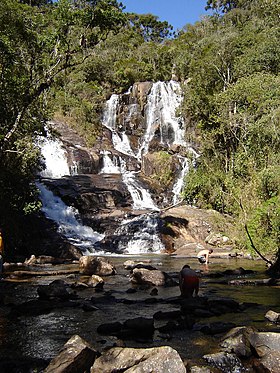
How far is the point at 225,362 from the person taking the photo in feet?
22.0

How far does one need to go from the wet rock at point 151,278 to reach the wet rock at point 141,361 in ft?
28.2

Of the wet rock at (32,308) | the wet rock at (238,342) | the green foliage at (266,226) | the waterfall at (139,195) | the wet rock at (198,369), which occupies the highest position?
the waterfall at (139,195)

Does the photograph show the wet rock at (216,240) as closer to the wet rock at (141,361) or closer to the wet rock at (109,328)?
the wet rock at (109,328)

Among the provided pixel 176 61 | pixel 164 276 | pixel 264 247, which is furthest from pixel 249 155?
pixel 176 61

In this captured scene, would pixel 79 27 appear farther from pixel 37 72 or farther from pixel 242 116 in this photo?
pixel 242 116

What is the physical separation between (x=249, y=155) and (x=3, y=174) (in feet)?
59.4

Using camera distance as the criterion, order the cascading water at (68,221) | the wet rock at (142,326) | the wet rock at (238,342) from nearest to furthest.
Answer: the wet rock at (238,342), the wet rock at (142,326), the cascading water at (68,221)

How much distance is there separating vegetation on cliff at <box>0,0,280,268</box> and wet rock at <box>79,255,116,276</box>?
5.47 metres

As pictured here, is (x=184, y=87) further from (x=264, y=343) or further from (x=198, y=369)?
(x=198, y=369)

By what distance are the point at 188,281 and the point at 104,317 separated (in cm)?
293

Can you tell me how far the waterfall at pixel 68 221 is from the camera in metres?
27.8

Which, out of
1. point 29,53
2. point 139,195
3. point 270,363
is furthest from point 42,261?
point 270,363

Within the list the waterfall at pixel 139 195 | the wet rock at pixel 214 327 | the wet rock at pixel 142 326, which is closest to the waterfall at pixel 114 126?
the waterfall at pixel 139 195

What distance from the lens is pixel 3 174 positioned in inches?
861
